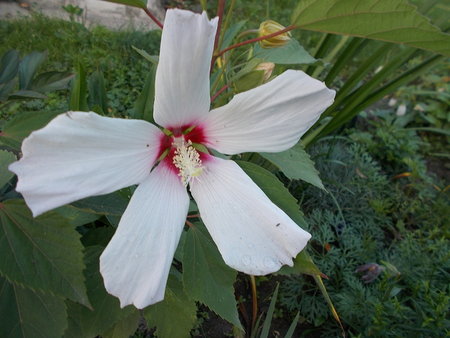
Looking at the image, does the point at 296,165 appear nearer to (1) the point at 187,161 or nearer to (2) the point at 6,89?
(1) the point at 187,161

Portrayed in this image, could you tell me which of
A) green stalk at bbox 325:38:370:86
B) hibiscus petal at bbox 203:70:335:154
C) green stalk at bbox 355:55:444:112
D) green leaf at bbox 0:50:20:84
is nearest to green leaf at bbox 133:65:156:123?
hibiscus petal at bbox 203:70:335:154

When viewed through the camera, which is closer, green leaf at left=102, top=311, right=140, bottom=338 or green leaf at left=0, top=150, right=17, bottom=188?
green leaf at left=0, top=150, right=17, bottom=188

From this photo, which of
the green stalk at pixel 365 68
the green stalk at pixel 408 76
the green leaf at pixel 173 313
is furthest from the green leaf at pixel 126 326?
the green stalk at pixel 408 76

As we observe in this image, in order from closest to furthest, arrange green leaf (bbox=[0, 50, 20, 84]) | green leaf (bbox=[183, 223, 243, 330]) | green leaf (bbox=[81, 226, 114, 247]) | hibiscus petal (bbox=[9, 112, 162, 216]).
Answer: hibiscus petal (bbox=[9, 112, 162, 216]) < green leaf (bbox=[183, 223, 243, 330]) < green leaf (bbox=[81, 226, 114, 247]) < green leaf (bbox=[0, 50, 20, 84])

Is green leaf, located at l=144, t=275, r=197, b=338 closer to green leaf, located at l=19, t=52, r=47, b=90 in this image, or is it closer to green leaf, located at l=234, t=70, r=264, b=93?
green leaf, located at l=234, t=70, r=264, b=93

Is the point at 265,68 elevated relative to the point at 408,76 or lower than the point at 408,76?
elevated

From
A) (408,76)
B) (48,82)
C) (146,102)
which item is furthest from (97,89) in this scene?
(408,76)

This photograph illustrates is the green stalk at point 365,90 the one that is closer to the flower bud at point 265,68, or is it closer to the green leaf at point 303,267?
the flower bud at point 265,68
